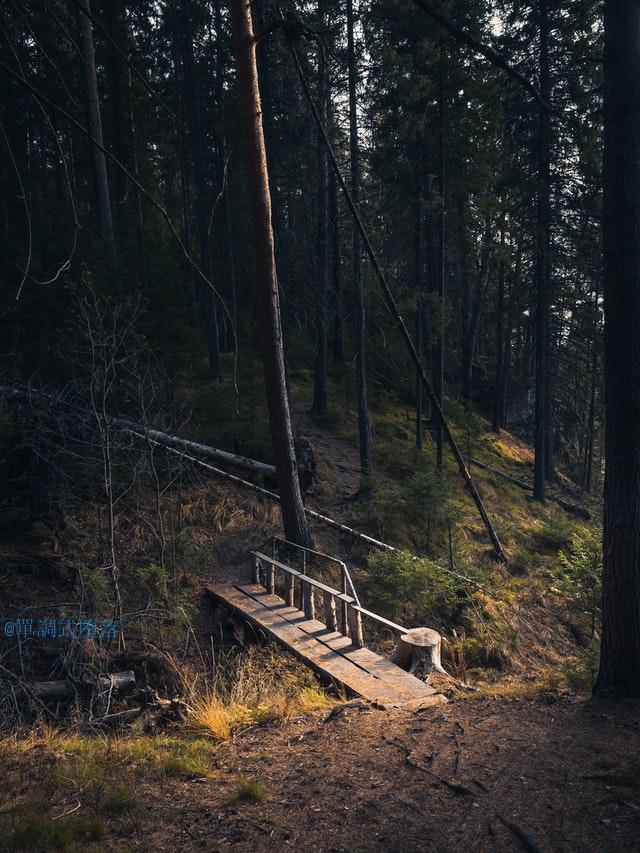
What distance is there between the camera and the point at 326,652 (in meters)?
9.05

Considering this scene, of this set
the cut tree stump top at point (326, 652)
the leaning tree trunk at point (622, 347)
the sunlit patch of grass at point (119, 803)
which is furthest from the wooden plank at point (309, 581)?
the sunlit patch of grass at point (119, 803)

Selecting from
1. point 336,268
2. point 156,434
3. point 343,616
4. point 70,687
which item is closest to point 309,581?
point 343,616

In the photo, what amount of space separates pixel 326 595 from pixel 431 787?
512cm

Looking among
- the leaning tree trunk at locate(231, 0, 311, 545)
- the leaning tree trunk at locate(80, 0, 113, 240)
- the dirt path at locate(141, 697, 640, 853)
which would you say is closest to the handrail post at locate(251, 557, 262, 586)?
the leaning tree trunk at locate(231, 0, 311, 545)

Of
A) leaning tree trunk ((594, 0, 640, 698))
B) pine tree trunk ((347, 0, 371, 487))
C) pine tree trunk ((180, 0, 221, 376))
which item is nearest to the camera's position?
leaning tree trunk ((594, 0, 640, 698))

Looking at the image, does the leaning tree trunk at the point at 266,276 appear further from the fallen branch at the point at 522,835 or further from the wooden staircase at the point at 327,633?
the fallen branch at the point at 522,835

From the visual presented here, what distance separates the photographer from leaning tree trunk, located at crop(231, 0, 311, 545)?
9758 millimetres

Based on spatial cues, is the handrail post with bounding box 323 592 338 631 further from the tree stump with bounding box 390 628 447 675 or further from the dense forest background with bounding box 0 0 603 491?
the dense forest background with bounding box 0 0 603 491

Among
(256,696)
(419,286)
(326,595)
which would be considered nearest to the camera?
(256,696)

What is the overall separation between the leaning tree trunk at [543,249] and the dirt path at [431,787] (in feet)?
56.8

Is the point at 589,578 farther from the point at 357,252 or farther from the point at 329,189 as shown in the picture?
the point at 329,189

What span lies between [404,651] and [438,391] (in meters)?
14.7

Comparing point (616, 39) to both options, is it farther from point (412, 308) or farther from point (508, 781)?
point (412, 308)

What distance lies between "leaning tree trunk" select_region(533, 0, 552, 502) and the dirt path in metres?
17.3
